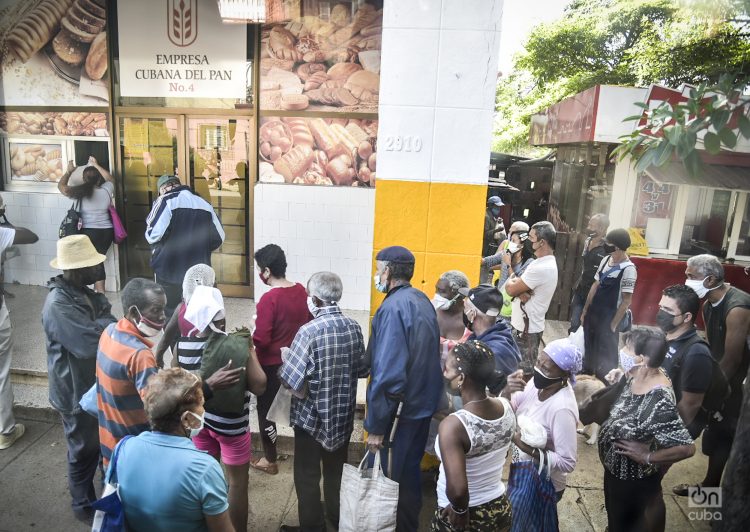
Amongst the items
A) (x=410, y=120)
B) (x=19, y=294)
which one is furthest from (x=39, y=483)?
(x=19, y=294)

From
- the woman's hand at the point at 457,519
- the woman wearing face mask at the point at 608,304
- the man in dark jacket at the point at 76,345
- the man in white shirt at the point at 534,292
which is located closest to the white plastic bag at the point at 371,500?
the woman's hand at the point at 457,519

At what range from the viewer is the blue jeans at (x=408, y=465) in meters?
3.40

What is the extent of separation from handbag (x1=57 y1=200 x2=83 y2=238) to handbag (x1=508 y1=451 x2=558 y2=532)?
640cm

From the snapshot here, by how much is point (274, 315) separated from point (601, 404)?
225cm

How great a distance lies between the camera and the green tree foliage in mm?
11062

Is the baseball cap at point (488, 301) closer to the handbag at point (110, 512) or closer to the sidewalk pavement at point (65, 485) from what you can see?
the sidewalk pavement at point (65, 485)

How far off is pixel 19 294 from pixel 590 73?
50.9 ft

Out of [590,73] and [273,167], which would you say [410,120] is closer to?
[273,167]

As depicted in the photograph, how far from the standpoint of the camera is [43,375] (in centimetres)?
530

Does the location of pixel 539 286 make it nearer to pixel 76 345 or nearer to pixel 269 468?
pixel 269 468

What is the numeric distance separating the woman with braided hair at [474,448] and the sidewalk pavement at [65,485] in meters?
1.26

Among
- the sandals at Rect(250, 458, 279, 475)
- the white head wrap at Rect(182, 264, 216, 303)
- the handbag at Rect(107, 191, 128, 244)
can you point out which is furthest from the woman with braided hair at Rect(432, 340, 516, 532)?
the handbag at Rect(107, 191, 128, 244)

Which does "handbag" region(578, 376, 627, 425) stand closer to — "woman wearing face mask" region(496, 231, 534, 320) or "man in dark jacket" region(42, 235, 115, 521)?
"woman wearing face mask" region(496, 231, 534, 320)

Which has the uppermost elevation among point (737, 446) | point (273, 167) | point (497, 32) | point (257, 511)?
point (497, 32)
